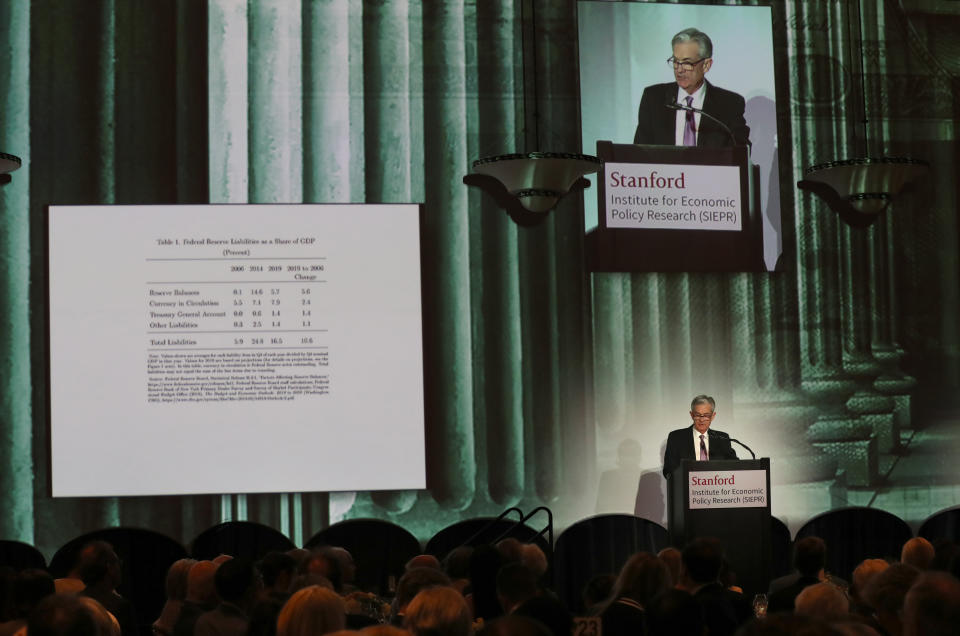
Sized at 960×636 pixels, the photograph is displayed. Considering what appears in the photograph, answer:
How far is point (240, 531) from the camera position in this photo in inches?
293

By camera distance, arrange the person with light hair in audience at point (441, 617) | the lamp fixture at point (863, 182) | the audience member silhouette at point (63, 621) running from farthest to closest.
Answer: the lamp fixture at point (863, 182), the person with light hair in audience at point (441, 617), the audience member silhouette at point (63, 621)

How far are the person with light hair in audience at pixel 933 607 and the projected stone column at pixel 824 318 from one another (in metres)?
Answer: 6.15

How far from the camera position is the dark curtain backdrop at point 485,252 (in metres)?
8.25

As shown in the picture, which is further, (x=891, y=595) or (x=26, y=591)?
(x=26, y=591)

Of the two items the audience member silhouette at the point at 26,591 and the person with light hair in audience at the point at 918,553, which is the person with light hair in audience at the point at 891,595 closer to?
the person with light hair in audience at the point at 918,553

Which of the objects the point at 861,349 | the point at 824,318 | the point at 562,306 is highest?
the point at 562,306

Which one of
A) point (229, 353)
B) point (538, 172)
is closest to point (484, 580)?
point (538, 172)

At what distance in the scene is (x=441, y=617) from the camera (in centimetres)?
278

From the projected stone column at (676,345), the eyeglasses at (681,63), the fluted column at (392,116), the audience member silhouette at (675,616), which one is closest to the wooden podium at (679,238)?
the projected stone column at (676,345)

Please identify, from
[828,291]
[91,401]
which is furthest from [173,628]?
[828,291]

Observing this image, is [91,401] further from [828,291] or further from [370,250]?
[828,291]

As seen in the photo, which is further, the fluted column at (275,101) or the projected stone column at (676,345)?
the projected stone column at (676,345)

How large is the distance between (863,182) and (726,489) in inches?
108

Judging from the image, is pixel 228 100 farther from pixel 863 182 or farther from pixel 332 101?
pixel 863 182
